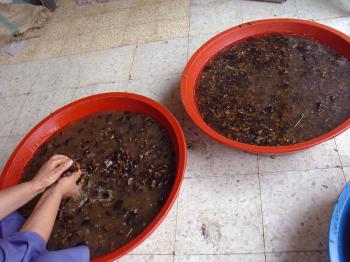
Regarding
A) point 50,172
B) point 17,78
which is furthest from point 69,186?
point 17,78

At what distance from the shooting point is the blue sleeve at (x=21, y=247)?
2.84 ft

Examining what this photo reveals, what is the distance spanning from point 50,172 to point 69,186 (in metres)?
0.09

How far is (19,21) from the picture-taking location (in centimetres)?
242

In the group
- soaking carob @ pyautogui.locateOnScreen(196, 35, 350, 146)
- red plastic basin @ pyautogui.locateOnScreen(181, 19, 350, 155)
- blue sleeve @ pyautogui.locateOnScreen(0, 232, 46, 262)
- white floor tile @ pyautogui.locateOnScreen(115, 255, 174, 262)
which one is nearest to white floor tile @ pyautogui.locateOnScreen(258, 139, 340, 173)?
soaking carob @ pyautogui.locateOnScreen(196, 35, 350, 146)

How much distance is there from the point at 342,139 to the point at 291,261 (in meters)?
0.55

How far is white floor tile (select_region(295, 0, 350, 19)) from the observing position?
5.91 feet

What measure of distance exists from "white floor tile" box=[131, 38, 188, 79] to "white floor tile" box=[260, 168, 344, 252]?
2.83 ft

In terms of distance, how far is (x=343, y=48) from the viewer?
1417mm

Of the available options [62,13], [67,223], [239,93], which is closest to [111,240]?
[67,223]

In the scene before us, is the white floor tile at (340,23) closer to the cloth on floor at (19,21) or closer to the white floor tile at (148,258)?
the white floor tile at (148,258)

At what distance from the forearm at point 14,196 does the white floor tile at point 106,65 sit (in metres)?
0.92

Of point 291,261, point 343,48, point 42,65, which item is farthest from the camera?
point 42,65

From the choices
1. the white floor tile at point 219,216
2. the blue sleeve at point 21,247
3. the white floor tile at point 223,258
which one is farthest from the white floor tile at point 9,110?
the white floor tile at point 223,258

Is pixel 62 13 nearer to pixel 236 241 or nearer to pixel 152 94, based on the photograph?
pixel 152 94
